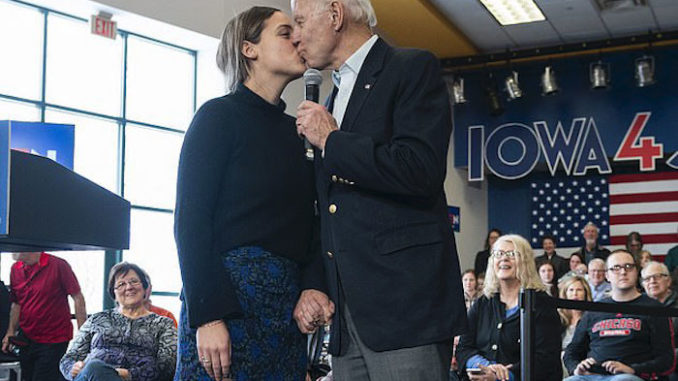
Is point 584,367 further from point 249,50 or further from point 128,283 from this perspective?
point 249,50

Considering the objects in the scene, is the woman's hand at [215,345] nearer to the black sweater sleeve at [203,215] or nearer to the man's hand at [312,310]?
the black sweater sleeve at [203,215]

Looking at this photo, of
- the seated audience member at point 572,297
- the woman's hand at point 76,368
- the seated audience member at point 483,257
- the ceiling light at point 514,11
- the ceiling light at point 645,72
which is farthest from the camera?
the seated audience member at point 483,257

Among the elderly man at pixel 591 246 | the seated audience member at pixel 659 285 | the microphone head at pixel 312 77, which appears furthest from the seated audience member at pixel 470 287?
the microphone head at pixel 312 77

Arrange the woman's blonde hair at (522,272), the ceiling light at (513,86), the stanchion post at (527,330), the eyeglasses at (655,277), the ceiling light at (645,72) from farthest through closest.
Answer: the ceiling light at (513,86), the ceiling light at (645,72), the eyeglasses at (655,277), the woman's blonde hair at (522,272), the stanchion post at (527,330)

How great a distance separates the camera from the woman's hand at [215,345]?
204cm

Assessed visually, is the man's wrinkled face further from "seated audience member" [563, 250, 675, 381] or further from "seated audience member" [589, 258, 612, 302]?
"seated audience member" [589, 258, 612, 302]

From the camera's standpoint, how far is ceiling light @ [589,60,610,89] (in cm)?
1158

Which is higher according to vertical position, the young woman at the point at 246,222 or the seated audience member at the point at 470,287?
the young woman at the point at 246,222

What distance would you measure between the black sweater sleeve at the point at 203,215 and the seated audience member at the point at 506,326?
A: 282 cm

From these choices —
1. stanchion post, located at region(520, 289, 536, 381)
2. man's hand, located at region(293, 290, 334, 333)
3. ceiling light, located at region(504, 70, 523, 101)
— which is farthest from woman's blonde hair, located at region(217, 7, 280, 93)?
ceiling light, located at region(504, 70, 523, 101)

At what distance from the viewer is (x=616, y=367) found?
533 cm

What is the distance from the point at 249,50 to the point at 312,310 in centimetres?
68

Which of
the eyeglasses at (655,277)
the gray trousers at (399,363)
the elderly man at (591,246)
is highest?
the elderly man at (591,246)

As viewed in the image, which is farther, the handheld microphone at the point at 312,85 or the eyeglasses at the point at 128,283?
the eyeglasses at the point at 128,283
